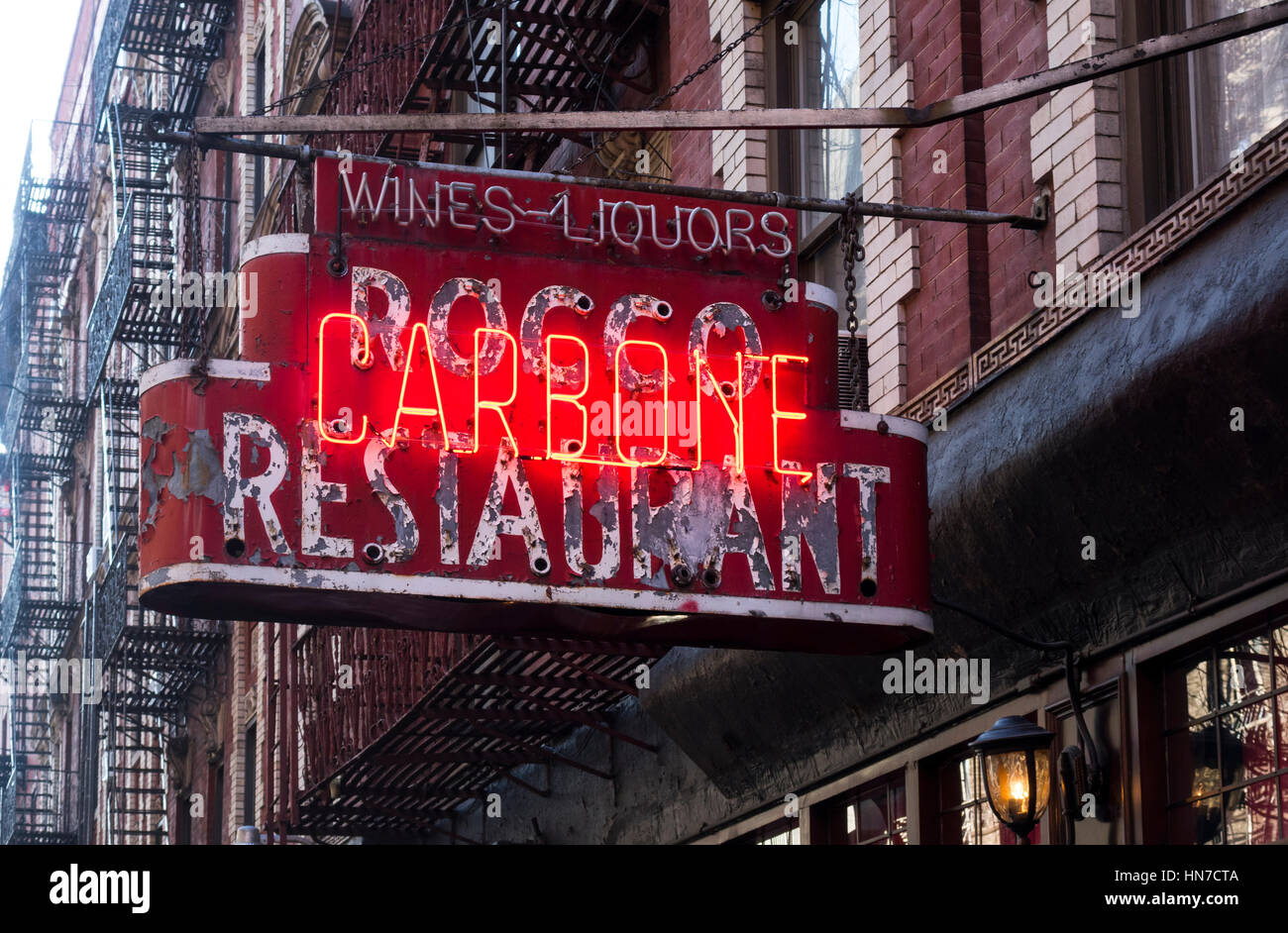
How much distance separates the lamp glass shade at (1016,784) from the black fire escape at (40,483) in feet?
116

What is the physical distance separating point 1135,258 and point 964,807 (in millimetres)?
3686

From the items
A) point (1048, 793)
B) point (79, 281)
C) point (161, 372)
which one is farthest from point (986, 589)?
point (79, 281)

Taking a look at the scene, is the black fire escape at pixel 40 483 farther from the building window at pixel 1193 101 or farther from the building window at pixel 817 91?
the building window at pixel 1193 101

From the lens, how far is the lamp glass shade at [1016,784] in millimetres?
10398

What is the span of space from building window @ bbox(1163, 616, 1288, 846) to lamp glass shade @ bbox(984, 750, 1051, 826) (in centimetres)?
61

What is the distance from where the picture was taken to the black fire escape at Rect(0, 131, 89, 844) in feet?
149

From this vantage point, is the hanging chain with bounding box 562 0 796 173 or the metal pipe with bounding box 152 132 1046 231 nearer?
the metal pipe with bounding box 152 132 1046 231

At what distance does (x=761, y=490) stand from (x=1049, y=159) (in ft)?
8.33

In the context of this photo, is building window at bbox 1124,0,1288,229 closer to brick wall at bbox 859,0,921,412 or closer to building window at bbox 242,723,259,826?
brick wall at bbox 859,0,921,412

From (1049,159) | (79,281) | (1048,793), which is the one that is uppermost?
(79,281)

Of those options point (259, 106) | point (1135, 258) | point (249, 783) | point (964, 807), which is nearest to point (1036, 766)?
point (964, 807)

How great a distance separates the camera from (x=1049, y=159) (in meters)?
11.5

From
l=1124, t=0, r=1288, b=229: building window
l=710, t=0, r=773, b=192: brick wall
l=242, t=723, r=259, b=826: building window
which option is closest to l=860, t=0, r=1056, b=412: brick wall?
l=1124, t=0, r=1288, b=229: building window

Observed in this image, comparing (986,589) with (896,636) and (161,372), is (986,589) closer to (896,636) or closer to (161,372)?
(896,636)
